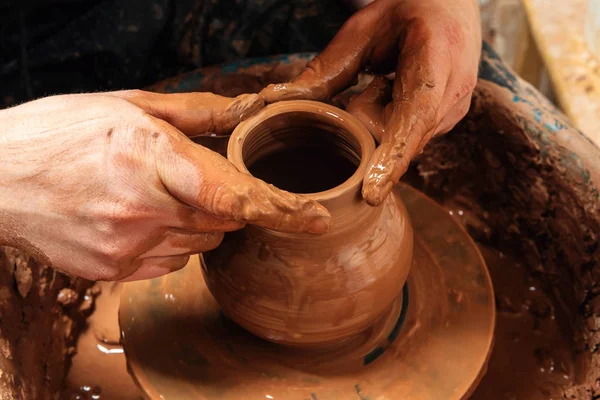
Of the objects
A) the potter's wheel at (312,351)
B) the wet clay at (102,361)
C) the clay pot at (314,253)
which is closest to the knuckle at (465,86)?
the clay pot at (314,253)

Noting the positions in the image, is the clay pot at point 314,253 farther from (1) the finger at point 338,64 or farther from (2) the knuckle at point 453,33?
(2) the knuckle at point 453,33

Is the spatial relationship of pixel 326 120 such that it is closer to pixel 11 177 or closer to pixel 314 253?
pixel 314 253

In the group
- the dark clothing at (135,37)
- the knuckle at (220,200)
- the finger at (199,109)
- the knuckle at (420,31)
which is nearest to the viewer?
the knuckle at (220,200)

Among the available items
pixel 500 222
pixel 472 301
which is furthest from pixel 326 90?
pixel 500 222

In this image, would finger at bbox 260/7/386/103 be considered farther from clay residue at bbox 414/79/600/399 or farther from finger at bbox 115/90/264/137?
clay residue at bbox 414/79/600/399

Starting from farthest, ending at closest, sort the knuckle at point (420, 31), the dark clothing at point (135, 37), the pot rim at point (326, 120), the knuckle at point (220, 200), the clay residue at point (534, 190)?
the dark clothing at point (135, 37)
the clay residue at point (534, 190)
the knuckle at point (420, 31)
the pot rim at point (326, 120)
the knuckle at point (220, 200)

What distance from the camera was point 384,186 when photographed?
0.96 meters

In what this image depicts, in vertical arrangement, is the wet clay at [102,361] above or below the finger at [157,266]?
below

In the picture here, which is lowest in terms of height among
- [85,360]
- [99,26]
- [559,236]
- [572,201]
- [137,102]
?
[85,360]

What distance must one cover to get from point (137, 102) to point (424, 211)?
74 cm

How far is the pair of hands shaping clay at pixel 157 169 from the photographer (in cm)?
89

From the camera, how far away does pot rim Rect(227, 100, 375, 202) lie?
962 mm

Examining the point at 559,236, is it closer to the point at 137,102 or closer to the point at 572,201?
the point at 572,201

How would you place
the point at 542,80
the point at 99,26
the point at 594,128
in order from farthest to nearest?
the point at 542,80
the point at 594,128
the point at 99,26
